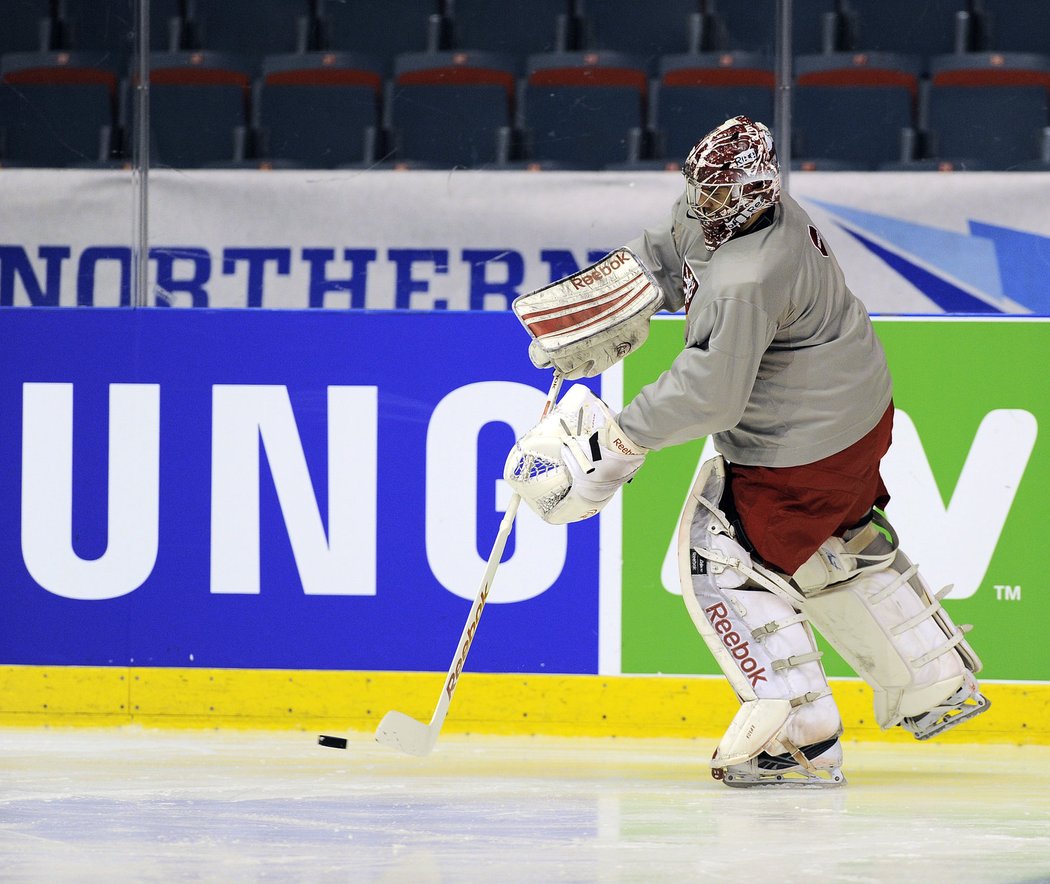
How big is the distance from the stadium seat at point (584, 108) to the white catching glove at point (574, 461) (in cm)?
118

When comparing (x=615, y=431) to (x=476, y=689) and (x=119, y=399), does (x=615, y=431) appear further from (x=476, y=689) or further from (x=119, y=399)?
(x=119, y=399)

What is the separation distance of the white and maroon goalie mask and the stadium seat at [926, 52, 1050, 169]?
46.4 inches

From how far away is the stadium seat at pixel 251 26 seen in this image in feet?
13.5

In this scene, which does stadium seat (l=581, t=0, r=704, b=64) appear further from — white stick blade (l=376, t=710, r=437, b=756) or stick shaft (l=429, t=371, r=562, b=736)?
white stick blade (l=376, t=710, r=437, b=756)

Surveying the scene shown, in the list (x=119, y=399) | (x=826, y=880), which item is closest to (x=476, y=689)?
(x=119, y=399)

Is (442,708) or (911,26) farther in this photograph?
(911,26)

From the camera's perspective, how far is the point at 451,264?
13.5 ft

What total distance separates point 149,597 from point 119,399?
1.54 feet

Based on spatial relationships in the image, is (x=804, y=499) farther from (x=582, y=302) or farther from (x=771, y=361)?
(x=582, y=302)

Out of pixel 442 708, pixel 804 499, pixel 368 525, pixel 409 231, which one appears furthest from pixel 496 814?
pixel 409 231

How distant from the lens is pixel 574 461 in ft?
10.00

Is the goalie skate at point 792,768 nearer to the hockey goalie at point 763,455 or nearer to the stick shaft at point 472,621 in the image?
the hockey goalie at point 763,455

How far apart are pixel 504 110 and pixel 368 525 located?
41.7 inches

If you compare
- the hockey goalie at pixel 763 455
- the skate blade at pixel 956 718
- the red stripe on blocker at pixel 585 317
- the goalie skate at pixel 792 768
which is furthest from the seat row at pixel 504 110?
the goalie skate at pixel 792 768
